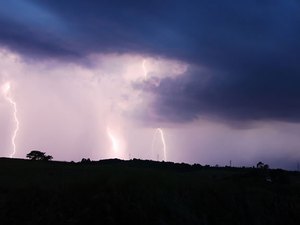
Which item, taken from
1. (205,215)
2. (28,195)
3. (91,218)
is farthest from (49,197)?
(205,215)

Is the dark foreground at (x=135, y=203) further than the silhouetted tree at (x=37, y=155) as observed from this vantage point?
No

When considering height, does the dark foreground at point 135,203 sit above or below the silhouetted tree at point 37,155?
below

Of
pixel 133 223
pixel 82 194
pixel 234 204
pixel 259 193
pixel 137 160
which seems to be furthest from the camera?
pixel 137 160

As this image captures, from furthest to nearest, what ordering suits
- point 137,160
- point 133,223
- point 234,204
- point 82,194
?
point 137,160
point 234,204
point 82,194
point 133,223

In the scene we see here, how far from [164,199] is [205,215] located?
209 centimetres

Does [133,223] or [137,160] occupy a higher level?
[137,160]

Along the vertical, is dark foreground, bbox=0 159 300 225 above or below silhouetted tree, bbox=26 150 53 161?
below

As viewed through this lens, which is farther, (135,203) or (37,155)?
(37,155)

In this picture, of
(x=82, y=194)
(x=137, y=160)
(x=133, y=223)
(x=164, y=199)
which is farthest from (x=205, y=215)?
(x=137, y=160)

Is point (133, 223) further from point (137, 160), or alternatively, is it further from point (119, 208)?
point (137, 160)

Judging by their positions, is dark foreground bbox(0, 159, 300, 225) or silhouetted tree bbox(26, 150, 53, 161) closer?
dark foreground bbox(0, 159, 300, 225)

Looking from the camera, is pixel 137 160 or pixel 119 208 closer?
pixel 119 208

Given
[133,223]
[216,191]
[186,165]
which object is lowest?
[133,223]

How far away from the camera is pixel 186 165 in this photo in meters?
115
